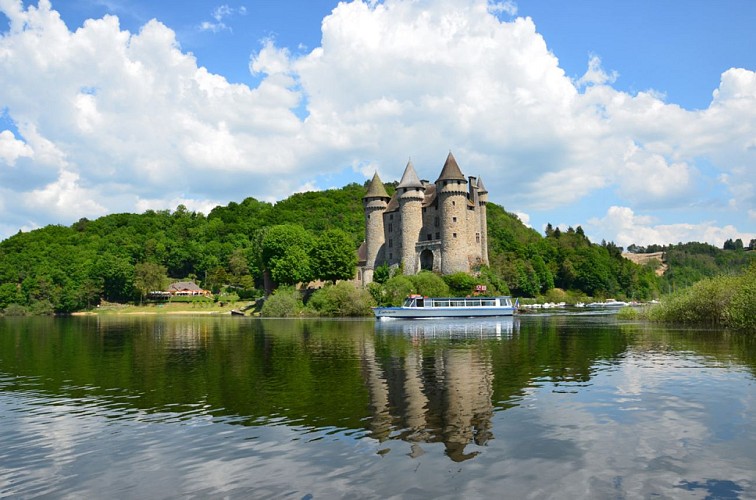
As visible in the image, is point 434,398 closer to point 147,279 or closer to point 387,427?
point 387,427

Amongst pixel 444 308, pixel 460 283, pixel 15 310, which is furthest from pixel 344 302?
pixel 15 310

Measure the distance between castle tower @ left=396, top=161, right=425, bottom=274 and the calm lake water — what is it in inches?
2353

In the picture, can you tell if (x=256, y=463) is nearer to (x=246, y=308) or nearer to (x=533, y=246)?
(x=246, y=308)

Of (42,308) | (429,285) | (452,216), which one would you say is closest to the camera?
(429,285)

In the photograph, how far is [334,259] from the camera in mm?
79562

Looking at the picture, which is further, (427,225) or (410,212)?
(427,225)

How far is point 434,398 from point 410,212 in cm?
7050

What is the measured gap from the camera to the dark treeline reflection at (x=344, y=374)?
13.8m

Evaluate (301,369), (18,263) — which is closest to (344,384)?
(301,369)

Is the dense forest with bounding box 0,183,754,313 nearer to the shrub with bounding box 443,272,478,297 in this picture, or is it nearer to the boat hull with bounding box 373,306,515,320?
the shrub with bounding box 443,272,478,297

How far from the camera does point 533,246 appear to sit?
122875 mm

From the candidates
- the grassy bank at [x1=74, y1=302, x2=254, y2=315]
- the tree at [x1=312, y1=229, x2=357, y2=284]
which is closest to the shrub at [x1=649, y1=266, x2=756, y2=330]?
the tree at [x1=312, y1=229, x2=357, y2=284]

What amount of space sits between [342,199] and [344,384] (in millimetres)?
136742

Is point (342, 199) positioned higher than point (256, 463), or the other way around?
point (342, 199)
